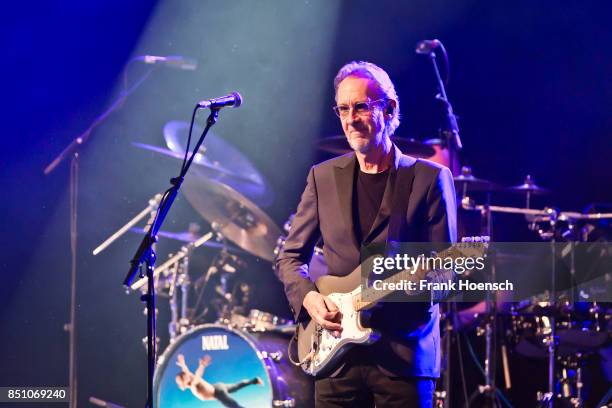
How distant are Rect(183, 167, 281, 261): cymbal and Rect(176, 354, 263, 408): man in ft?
2.99

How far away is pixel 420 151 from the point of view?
5066mm

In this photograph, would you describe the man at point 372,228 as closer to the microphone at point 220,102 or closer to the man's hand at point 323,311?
the man's hand at point 323,311

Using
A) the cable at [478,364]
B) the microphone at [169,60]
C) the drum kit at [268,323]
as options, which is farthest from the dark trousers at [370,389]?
the microphone at [169,60]

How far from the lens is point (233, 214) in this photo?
18.5 feet

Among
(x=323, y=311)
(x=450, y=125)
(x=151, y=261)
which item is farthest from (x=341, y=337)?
(x=450, y=125)

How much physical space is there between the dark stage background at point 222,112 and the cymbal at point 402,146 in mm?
1191

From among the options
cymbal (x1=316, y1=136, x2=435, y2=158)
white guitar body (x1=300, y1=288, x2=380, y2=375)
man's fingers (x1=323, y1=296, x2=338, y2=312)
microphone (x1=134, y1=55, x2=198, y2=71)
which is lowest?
white guitar body (x1=300, y1=288, x2=380, y2=375)

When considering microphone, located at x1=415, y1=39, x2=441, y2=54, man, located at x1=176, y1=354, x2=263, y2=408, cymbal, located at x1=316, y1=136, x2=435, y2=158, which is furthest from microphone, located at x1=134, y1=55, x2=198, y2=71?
man, located at x1=176, y1=354, x2=263, y2=408

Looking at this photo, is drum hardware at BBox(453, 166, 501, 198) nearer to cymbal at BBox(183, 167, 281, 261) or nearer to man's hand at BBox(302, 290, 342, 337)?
cymbal at BBox(183, 167, 281, 261)

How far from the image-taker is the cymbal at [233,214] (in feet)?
17.6

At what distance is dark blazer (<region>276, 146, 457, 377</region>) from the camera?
273 centimetres

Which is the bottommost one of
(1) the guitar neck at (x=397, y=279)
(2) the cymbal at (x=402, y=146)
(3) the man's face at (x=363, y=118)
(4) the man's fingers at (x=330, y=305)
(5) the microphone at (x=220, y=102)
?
(4) the man's fingers at (x=330, y=305)

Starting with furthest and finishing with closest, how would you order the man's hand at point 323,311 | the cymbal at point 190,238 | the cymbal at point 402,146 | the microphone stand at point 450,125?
the cymbal at point 190,238 → the microphone stand at point 450,125 → the cymbal at point 402,146 → the man's hand at point 323,311

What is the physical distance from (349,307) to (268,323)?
2.72 metres
